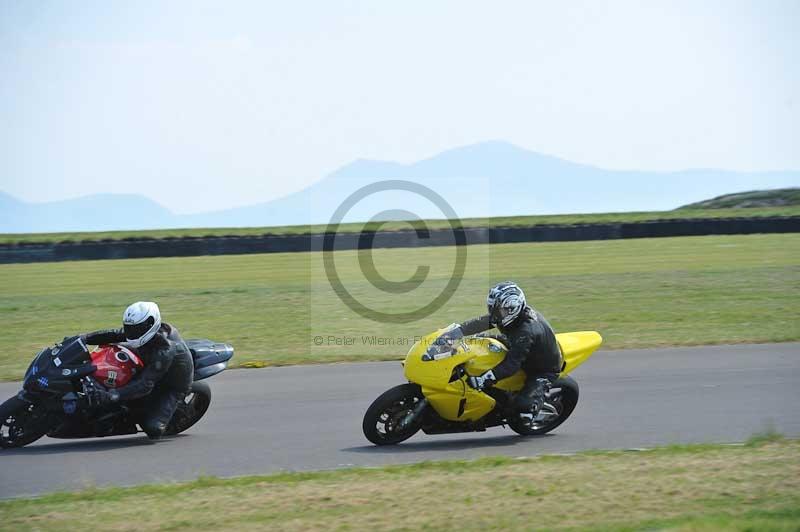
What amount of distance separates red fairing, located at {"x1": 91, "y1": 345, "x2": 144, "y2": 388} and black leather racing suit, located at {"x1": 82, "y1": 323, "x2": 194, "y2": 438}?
0.22 feet

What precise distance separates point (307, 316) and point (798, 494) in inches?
526

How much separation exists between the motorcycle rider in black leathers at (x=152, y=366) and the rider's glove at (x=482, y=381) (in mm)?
2745

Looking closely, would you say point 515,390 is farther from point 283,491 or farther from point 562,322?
point 562,322

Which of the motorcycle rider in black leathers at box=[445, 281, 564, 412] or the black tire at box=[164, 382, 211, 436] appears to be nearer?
the motorcycle rider in black leathers at box=[445, 281, 564, 412]

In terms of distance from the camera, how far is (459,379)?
8.50 meters

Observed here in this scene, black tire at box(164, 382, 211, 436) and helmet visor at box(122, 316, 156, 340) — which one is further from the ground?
helmet visor at box(122, 316, 156, 340)

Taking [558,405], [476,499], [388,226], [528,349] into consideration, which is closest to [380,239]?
[388,226]

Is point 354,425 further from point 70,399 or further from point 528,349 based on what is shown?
point 70,399

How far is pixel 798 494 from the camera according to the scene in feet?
20.9

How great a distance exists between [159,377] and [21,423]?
1.28 m

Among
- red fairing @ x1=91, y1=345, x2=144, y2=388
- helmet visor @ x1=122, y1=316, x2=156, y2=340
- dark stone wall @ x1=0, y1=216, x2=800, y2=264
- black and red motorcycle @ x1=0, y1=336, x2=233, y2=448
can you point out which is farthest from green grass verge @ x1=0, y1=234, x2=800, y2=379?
helmet visor @ x1=122, y1=316, x2=156, y2=340

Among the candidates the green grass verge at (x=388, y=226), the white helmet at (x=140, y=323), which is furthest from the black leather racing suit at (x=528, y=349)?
the green grass verge at (x=388, y=226)

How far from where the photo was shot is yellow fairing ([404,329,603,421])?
8453 millimetres

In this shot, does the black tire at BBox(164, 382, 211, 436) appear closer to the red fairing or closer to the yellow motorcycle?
the red fairing
